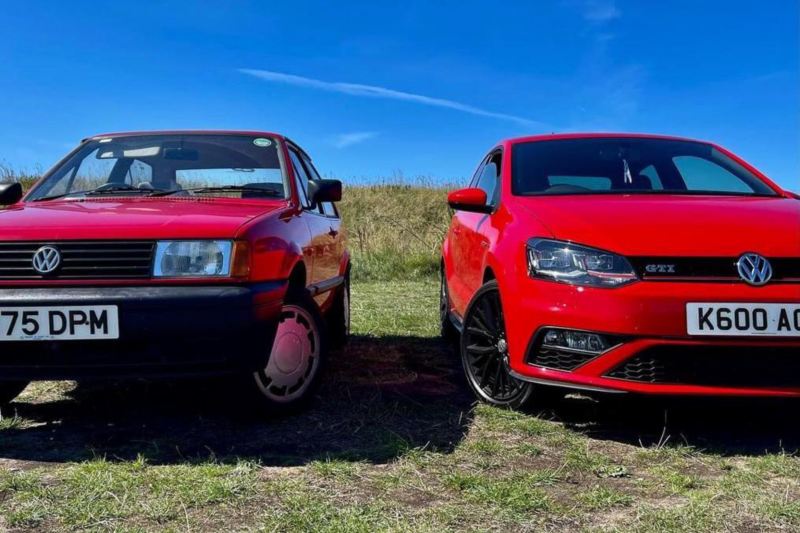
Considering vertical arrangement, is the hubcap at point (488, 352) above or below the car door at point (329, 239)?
below

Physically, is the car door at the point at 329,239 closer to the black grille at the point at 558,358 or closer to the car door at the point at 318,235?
the car door at the point at 318,235

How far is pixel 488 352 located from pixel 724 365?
3.57ft

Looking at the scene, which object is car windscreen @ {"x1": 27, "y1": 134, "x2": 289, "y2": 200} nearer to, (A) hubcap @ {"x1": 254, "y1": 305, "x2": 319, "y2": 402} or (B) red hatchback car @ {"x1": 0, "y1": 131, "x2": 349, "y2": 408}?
(B) red hatchback car @ {"x1": 0, "y1": 131, "x2": 349, "y2": 408}

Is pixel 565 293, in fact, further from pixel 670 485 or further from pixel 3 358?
pixel 3 358

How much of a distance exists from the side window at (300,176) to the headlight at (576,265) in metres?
1.69

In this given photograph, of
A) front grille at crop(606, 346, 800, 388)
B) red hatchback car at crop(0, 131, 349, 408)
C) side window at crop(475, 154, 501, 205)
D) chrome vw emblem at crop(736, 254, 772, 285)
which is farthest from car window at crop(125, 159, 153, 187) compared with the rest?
chrome vw emblem at crop(736, 254, 772, 285)

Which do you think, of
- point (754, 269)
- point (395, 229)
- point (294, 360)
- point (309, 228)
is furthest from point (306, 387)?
point (395, 229)

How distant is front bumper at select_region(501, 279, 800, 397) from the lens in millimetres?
2750

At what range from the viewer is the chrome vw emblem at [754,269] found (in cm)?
280

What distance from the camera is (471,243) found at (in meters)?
4.25

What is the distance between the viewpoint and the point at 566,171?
13.3ft

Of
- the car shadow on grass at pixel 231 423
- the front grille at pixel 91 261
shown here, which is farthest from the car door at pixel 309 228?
the front grille at pixel 91 261

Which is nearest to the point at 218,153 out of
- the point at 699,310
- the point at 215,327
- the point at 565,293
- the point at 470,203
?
the point at 470,203

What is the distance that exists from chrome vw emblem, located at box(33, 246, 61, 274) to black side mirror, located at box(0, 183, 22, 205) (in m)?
1.26
